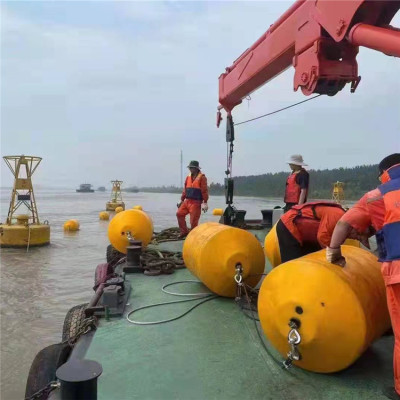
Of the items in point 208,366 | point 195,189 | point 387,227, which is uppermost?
point 195,189

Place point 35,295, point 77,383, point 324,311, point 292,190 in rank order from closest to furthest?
point 77,383, point 324,311, point 292,190, point 35,295

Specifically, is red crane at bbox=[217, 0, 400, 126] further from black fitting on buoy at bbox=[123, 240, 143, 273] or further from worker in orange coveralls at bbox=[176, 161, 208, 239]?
worker in orange coveralls at bbox=[176, 161, 208, 239]

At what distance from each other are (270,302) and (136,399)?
105 centimetres

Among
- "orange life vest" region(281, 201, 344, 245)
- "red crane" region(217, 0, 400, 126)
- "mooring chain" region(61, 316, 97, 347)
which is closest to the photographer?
"red crane" region(217, 0, 400, 126)

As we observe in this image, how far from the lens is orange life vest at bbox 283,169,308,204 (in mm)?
7086

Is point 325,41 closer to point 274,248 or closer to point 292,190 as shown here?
point 274,248

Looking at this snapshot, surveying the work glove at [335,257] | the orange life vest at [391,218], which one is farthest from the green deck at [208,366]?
the orange life vest at [391,218]

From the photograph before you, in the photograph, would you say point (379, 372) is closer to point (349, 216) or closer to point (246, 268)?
point (349, 216)

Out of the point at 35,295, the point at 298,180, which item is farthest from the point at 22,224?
the point at 298,180

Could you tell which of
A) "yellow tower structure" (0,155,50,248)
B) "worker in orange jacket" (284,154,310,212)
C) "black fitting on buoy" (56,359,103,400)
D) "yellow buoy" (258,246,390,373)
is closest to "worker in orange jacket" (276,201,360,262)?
"yellow buoy" (258,246,390,373)

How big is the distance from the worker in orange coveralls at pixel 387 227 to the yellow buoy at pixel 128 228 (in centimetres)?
444

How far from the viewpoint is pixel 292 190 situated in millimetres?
7219

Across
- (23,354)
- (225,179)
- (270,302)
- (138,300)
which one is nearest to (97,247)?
(225,179)

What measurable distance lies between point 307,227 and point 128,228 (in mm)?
3673
